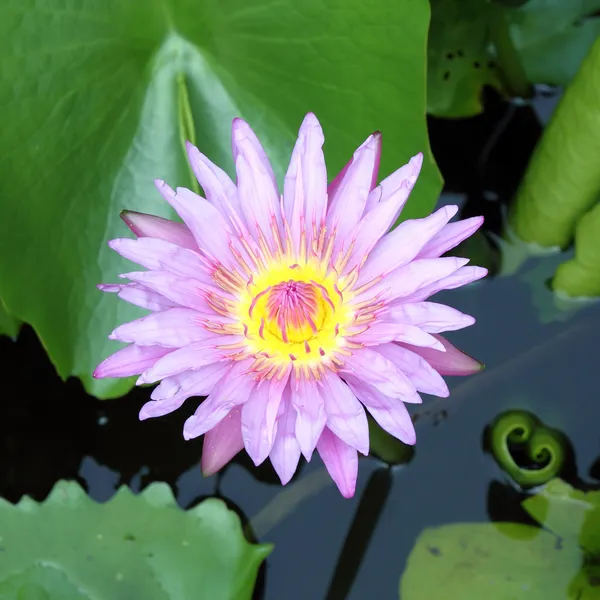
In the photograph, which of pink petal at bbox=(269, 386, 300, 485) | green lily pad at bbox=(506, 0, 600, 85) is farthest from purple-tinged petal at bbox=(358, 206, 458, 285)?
green lily pad at bbox=(506, 0, 600, 85)

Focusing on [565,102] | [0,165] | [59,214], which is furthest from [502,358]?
[0,165]

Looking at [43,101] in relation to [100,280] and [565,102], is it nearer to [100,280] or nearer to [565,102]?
[100,280]

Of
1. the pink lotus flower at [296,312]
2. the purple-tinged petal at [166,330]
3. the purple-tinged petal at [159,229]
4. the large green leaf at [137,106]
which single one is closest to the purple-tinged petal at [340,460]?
the pink lotus flower at [296,312]

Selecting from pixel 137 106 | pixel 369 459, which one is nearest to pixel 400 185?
pixel 137 106

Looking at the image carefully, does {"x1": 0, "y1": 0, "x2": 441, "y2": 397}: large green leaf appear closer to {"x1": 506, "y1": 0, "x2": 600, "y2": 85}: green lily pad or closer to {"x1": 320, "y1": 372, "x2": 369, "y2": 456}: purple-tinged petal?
{"x1": 320, "y1": 372, "x2": 369, "y2": 456}: purple-tinged petal

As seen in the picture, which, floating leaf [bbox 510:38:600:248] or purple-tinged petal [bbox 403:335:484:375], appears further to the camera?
floating leaf [bbox 510:38:600:248]

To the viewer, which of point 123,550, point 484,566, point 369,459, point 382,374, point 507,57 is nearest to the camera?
point 382,374

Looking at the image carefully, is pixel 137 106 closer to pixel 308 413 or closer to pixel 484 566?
pixel 308 413
